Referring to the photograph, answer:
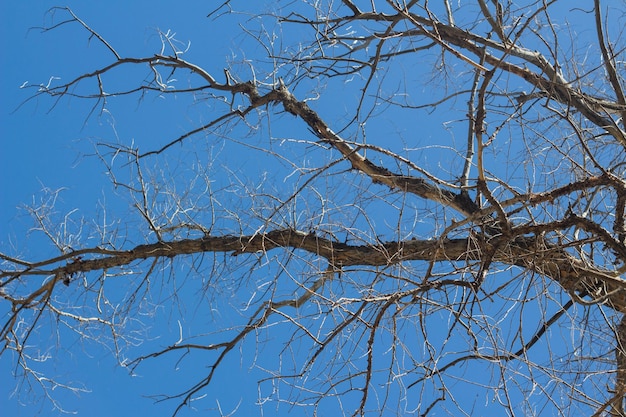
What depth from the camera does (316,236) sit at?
391 cm

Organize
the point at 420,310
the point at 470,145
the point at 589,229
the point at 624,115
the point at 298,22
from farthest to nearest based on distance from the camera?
the point at 470,145 → the point at 298,22 → the point at 624,115 → the point at 589,229 → the point at 420,310

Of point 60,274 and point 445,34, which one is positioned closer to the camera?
point 445,34

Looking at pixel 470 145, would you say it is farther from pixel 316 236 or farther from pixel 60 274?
pixel 60 274

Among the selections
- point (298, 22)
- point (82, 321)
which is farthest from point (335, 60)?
point (82, 321)

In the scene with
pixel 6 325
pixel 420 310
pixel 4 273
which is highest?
pixel 4 273

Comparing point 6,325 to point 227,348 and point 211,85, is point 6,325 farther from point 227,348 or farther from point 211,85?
point 211,85

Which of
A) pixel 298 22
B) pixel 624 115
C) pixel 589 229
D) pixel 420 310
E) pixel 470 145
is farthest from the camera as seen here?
pixel 470 145

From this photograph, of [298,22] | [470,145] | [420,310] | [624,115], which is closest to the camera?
[420,310]

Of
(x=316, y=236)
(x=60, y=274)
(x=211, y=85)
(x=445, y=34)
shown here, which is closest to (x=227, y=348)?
(x=316, y=236)

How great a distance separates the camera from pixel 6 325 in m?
4.21

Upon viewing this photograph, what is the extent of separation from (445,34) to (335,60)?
2.42 feet

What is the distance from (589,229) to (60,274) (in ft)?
9.37

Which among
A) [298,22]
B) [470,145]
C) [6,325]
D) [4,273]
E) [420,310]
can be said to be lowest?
[420,310]

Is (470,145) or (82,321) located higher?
(470,145)
